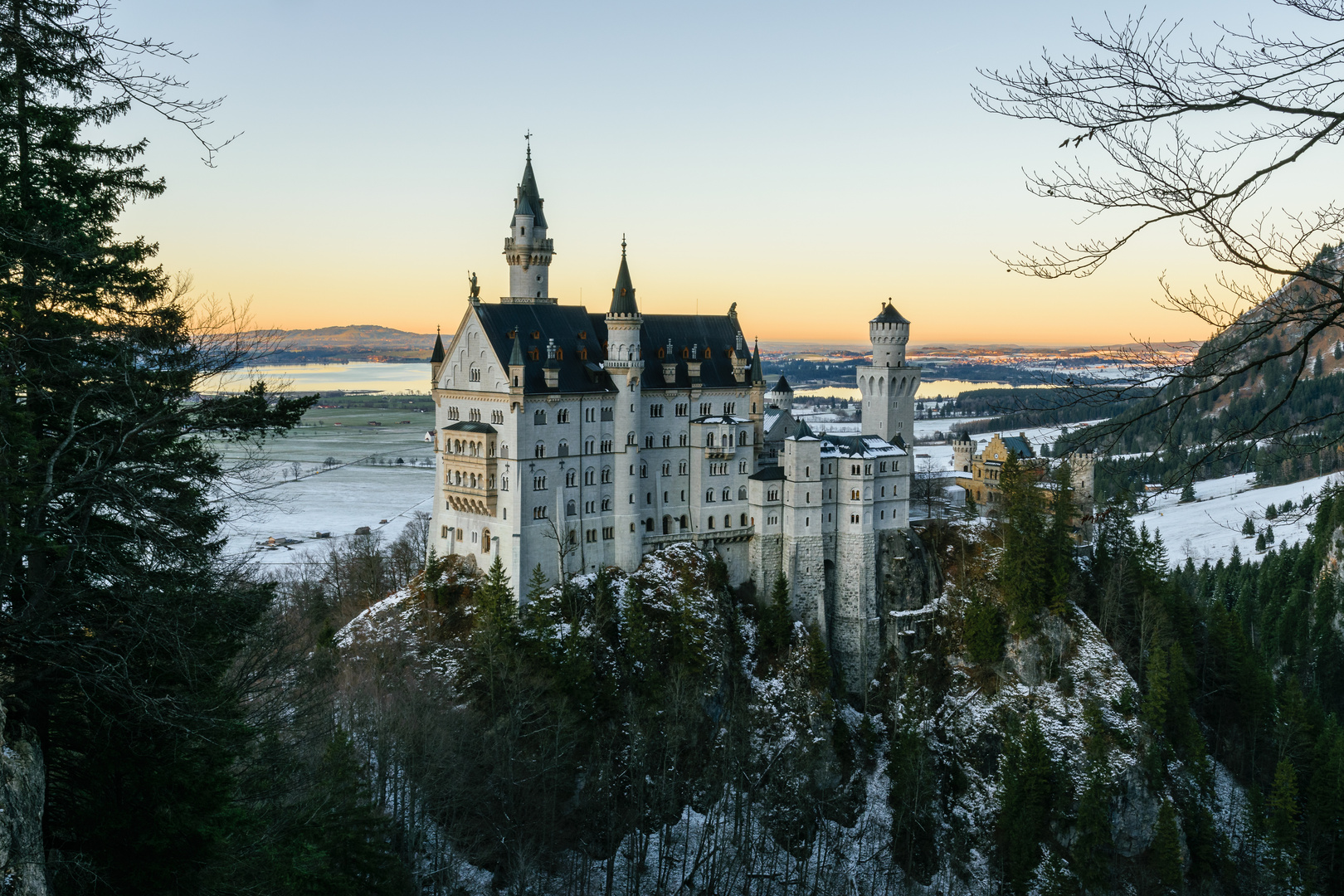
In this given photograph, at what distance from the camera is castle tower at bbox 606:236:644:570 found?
70625 millimetres

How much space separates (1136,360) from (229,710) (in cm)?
1949

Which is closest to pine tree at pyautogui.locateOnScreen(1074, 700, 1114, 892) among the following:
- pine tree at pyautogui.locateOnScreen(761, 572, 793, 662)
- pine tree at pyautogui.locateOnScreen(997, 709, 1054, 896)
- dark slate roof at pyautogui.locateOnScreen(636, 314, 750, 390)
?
pine tree at pyautogui.locateOnScreen(997, 709, 1054, 896)

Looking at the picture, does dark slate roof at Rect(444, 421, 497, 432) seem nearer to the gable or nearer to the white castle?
the white castle

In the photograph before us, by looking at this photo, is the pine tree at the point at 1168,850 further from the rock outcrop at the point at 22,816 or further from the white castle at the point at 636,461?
the rock outcrop at the point at 22,816

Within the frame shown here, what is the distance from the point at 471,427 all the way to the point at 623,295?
13280mm

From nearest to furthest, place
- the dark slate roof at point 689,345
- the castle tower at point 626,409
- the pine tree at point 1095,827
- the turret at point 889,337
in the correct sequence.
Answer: the pine tree at point 1095,827
the castle tower at point 626,409
the dark slate roof at point 689,345
the turret at point 889,337

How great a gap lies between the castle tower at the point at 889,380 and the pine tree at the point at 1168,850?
3164 cm

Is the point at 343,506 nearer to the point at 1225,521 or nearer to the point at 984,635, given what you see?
the point at 984,635

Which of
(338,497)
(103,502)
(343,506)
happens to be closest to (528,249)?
(103,502)

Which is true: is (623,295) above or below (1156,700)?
above

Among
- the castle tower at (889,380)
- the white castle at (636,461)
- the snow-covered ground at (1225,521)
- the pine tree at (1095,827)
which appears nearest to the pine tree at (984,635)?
the white castle at (636,461)

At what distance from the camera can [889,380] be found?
272ft

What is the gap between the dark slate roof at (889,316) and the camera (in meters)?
82.9

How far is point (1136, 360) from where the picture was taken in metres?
13.0
